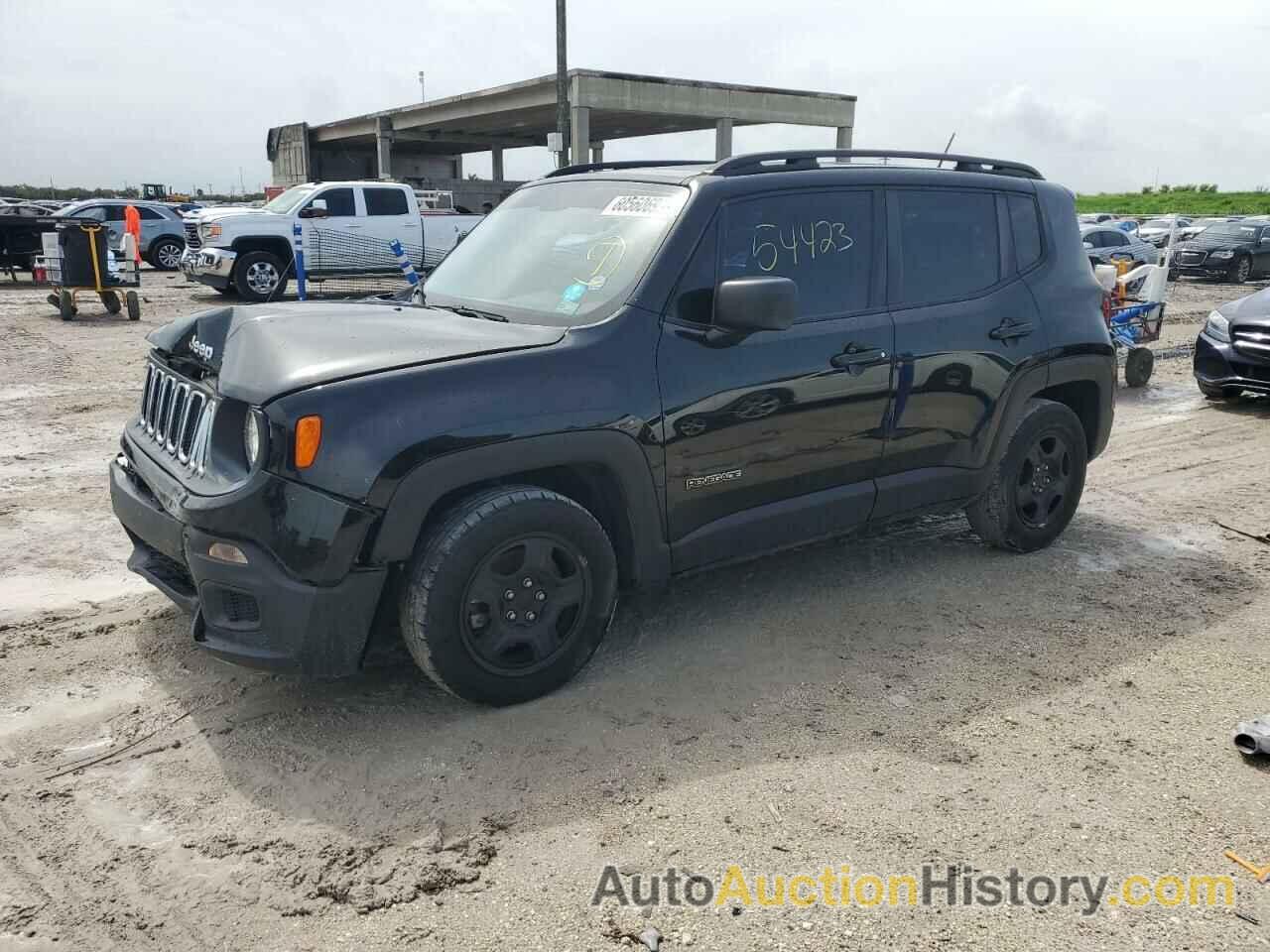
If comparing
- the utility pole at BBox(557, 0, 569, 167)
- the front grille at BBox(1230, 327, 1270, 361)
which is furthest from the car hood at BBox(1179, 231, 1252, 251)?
the front grille at BBox(1230, 327, 1270, 361)

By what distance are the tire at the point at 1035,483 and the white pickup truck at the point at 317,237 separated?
13715 millimetres

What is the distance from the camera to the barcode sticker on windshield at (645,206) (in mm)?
3908

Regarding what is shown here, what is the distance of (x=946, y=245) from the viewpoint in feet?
→ 15.3

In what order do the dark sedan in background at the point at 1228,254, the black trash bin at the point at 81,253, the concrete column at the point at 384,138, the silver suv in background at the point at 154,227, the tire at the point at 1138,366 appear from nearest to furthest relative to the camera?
the tire at the point at 1138,366 → the black trash bin at the point at 81,253 → the silver suv in background at the point at 154,227 → the dark sedan in background at the point at 1228,254 → the concrete column at the point at 384,138

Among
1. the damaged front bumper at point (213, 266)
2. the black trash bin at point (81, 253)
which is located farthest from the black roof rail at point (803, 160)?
the damaged front bumper at point (213, 266)

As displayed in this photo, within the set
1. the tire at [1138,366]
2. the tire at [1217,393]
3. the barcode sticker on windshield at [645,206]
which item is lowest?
the tire at [1217,393]

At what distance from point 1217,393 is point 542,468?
828 cm

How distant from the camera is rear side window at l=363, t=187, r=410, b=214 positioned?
18.0 meters

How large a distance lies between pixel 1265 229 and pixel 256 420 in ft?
92.1

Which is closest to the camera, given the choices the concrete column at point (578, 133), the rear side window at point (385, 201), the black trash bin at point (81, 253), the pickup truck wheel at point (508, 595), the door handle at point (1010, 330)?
the pickup truck wheel at point (508, 595)

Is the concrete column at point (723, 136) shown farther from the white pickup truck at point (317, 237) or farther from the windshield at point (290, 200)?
the windshield at point (290, 200)

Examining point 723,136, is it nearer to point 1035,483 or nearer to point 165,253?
point 165,253

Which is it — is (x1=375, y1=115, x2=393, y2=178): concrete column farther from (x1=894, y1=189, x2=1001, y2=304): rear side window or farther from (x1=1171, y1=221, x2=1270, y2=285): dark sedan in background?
(x1=894, y1=189, x2=1001, y2=304): rear side window

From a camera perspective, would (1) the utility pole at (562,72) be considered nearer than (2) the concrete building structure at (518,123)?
Yes
